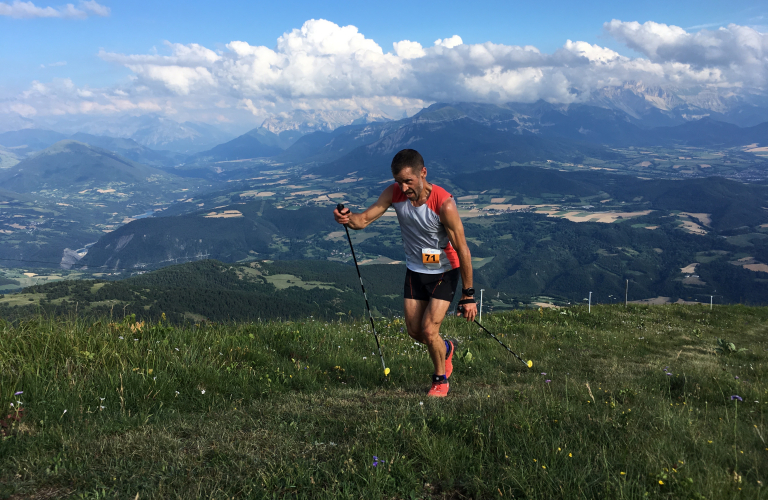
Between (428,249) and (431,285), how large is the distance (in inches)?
21.9

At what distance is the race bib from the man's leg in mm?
528

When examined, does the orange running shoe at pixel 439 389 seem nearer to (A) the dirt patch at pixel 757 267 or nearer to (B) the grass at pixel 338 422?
(B) the grass at pixel 338 422

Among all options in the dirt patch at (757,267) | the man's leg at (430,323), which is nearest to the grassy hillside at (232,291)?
the man's leg at (430,323)

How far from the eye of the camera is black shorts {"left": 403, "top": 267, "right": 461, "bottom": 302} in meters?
6.52

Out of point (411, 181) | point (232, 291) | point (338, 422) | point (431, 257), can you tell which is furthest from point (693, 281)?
point (338, 422)

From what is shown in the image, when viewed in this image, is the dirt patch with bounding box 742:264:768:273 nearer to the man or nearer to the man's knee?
the man

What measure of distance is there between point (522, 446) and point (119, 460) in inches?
141

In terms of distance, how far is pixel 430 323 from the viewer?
253 inches

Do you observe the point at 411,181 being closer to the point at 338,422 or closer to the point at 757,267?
the point at 338,422

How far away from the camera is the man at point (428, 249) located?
6.18 m

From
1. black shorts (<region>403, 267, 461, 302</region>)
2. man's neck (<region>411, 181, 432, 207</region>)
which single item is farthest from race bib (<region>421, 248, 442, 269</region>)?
man's neck (<region>411, 181, 432, 207</region>)

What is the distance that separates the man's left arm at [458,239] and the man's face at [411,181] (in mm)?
440

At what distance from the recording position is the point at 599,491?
10.6ft

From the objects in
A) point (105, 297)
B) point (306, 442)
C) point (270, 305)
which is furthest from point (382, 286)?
point (306, 442)
